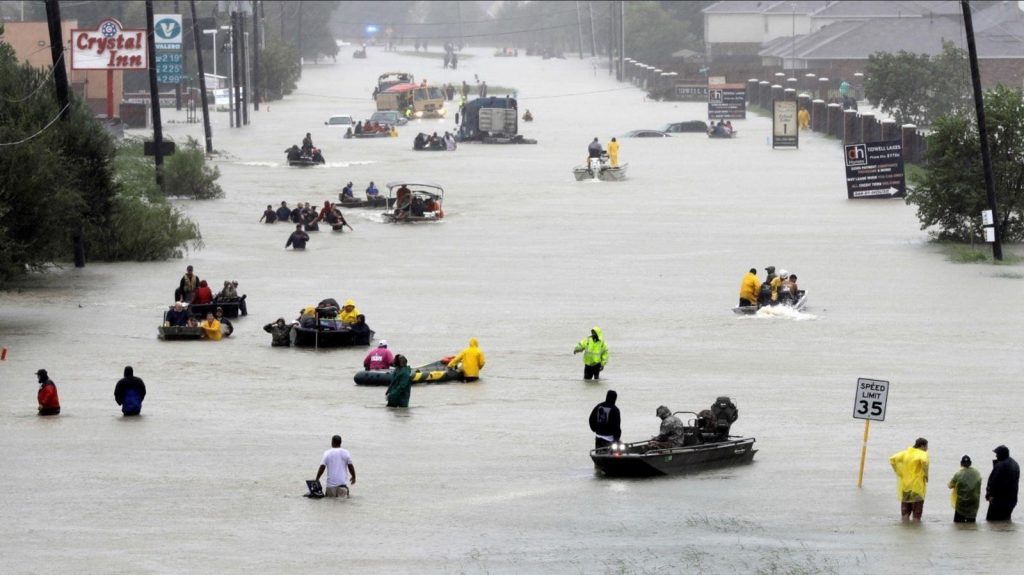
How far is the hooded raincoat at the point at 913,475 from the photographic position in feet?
68.8

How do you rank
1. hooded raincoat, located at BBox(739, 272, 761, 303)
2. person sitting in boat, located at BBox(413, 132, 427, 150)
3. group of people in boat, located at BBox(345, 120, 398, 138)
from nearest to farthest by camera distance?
hooded raincoat, located at BBox(739, 272, 761, 303), person sitting in boat, located at BBox(413, 132, 427, 150), group of people in boat, located at BBox(345, 120, 398, 138)

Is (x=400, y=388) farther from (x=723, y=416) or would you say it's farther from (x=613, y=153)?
(x=613, y=153)

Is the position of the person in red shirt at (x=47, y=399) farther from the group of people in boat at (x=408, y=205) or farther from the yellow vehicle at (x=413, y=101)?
the yellow vehicle at (x=413, y=101)

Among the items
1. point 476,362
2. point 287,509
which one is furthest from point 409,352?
point 287,509

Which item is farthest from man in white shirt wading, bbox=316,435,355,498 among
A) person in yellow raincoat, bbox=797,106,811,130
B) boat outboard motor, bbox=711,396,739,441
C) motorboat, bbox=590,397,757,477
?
person in yellow raincoat, bbox=797,106,811,130

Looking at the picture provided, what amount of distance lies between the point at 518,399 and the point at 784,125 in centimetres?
6320

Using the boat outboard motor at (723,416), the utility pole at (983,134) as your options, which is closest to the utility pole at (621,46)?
the utility pole at (983,134)

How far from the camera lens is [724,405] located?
24.5m

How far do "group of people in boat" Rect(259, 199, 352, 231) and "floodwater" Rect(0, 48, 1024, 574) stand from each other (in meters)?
0.81

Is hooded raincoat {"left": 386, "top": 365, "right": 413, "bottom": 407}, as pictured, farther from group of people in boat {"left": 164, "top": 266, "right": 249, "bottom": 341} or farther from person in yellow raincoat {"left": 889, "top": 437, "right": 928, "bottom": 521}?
person in yellow raincoat {"left": 889, "top": 437, "right": 928, "bottom": 521}

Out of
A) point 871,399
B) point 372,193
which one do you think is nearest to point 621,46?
point 372,193

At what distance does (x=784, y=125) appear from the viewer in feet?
297

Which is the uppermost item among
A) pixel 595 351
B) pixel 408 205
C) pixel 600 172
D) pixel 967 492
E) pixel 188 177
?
pixel 188 177

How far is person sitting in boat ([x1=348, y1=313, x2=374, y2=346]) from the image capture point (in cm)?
3475
